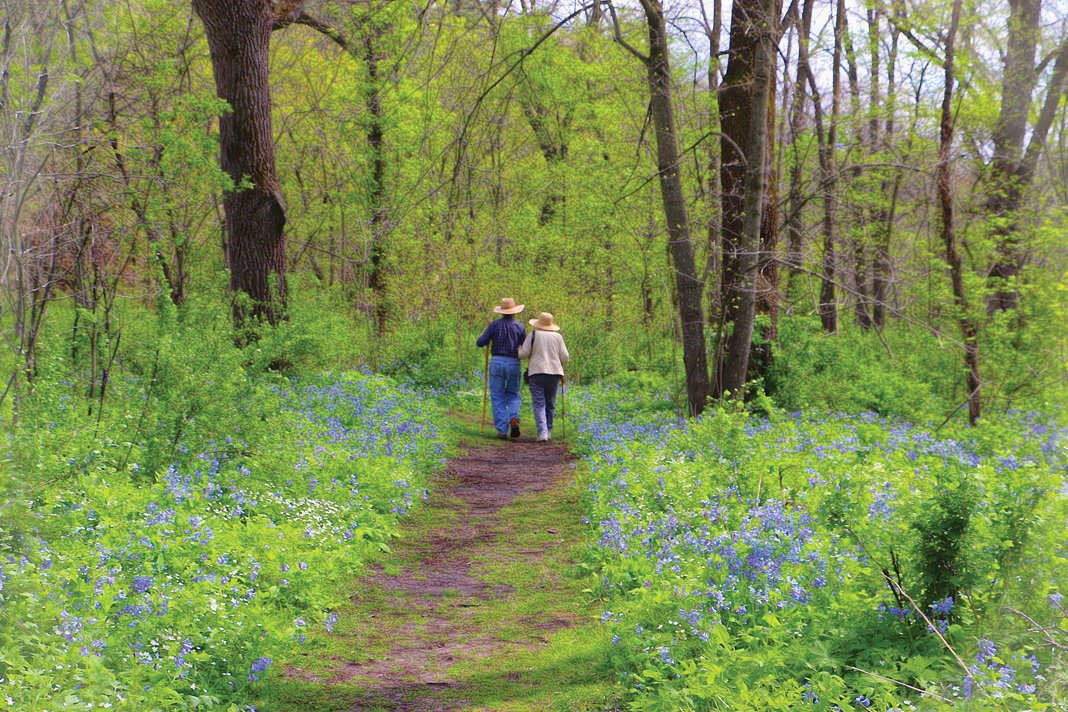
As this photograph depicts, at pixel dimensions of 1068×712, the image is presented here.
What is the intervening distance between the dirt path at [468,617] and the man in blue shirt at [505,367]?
12.5ft

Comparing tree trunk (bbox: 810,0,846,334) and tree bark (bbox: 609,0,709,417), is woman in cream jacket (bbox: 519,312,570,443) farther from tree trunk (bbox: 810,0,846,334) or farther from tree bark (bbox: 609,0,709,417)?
tree trunk (bbox: 810,0,846,334)

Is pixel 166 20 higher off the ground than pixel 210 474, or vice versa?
pixel 166 20

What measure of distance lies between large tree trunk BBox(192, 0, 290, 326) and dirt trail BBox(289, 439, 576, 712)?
421 cm

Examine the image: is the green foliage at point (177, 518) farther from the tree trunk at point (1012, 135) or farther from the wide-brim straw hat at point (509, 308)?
the tree trunk at point (1012, 135)

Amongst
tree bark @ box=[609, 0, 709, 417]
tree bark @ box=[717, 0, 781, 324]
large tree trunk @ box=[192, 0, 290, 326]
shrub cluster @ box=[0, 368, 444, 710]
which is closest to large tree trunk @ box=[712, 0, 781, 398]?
tree bark @ box=[717, 0, 781, 324]

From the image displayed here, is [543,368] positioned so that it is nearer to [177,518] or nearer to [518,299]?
[518,299]

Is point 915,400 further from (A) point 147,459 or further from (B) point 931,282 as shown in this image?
(A) point 147,459

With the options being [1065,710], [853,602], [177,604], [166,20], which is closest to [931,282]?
[853,602]

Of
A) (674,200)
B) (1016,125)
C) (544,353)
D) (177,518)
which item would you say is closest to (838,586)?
(177,518)

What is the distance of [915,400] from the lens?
10695 millimetres

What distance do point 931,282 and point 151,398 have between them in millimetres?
10682

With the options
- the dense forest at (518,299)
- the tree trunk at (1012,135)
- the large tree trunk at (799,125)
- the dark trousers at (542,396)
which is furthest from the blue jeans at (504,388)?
the tree trunk at (1012,135)

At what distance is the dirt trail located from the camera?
3.96 meters

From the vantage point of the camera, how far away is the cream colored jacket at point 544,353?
11.6m
